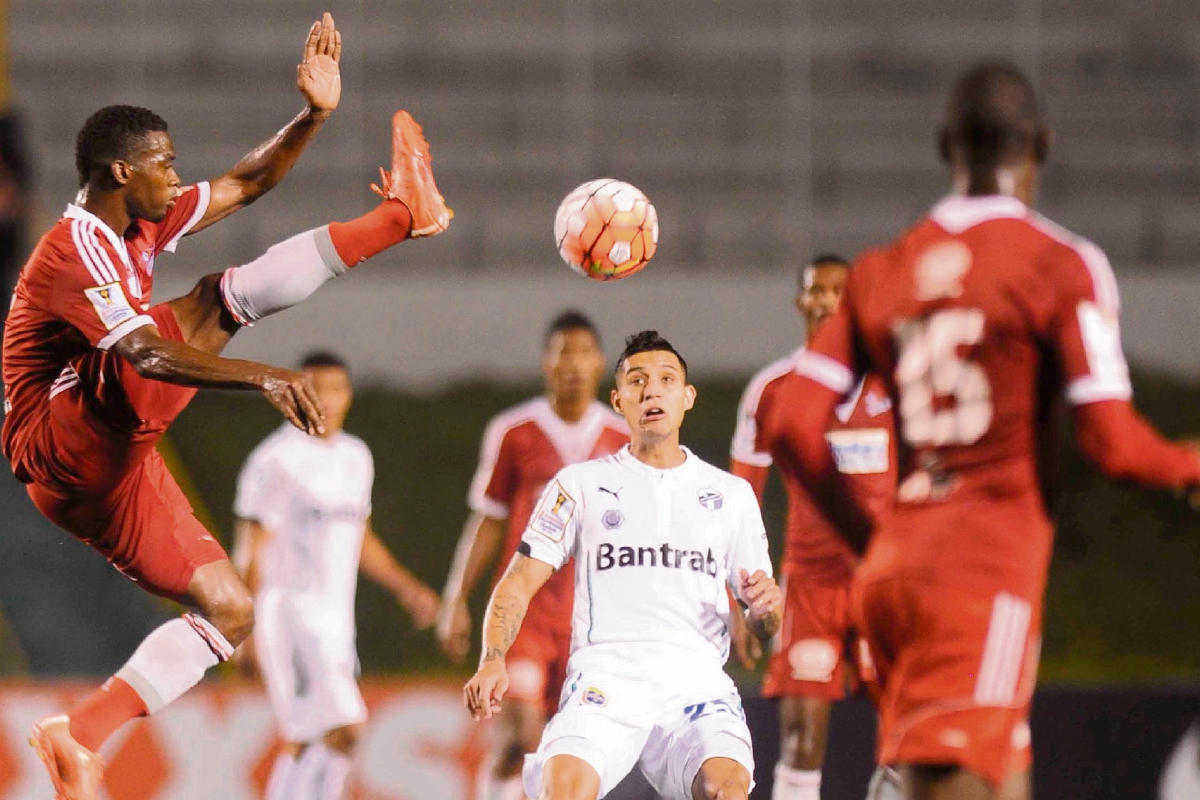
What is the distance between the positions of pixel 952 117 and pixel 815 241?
10.0 meters

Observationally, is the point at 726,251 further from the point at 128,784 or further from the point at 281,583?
the point at 128,784

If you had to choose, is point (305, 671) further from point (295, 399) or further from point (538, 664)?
point (295, 399)

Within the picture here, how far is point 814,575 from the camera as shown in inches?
260

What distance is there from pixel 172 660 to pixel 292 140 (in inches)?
67.7

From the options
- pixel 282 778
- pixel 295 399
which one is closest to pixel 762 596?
pixel 295 399

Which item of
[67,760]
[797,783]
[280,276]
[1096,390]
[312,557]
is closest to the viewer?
[1096,390]

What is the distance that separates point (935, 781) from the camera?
11.1ft

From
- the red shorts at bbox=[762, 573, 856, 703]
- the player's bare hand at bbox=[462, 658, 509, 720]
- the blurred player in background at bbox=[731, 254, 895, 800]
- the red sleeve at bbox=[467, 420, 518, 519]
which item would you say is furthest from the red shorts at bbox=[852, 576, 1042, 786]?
the red sleeve at bbox=[467, 420, 518, 519]

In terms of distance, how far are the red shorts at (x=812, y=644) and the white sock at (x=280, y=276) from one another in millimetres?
2274

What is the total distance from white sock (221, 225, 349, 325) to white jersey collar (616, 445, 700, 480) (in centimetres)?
110

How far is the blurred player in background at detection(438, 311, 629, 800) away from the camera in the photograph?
281 inches

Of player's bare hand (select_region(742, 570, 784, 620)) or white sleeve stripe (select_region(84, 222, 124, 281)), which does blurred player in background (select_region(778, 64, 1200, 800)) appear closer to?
player's bare hand (select_region(742, 570, 784, 620))

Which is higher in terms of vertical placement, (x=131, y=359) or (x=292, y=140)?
(x=292, y=140)

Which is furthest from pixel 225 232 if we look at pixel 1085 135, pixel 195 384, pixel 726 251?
pixel 195 384
